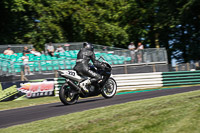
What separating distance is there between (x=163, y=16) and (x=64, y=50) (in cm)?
1141

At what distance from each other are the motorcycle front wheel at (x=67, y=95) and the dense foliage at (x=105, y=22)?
517 inches

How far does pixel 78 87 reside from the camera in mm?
9141

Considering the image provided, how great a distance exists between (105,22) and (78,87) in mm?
17462

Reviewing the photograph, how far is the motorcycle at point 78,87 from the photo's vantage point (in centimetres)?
898

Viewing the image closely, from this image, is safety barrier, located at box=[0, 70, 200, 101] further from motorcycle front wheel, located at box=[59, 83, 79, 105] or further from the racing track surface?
motorcycle front wheel, located at box=[59, 83, 79, 105]

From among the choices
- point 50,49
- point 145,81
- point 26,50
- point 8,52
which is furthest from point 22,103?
point 145,81

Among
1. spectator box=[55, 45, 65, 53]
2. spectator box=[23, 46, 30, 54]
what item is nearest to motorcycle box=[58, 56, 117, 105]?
spectator box=[55, 45, 65, 53]

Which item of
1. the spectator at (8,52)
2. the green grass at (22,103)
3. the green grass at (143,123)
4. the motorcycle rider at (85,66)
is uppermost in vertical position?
the spectator at (8,52)

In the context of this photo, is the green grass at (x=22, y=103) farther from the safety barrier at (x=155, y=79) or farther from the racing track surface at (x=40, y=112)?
the safety barrier at (x=155, y=79)

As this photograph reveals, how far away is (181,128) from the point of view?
14.1 ft

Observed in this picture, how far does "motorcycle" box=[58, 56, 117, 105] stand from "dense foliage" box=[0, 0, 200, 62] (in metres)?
12.8

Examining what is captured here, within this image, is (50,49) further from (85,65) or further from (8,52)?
(85,65)

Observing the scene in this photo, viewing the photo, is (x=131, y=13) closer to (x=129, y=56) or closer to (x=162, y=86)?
(x=129, y=56)

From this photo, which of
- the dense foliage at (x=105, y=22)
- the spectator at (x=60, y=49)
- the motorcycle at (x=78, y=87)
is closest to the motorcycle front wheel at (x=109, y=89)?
the motorcycle at (x=78, y=87)
